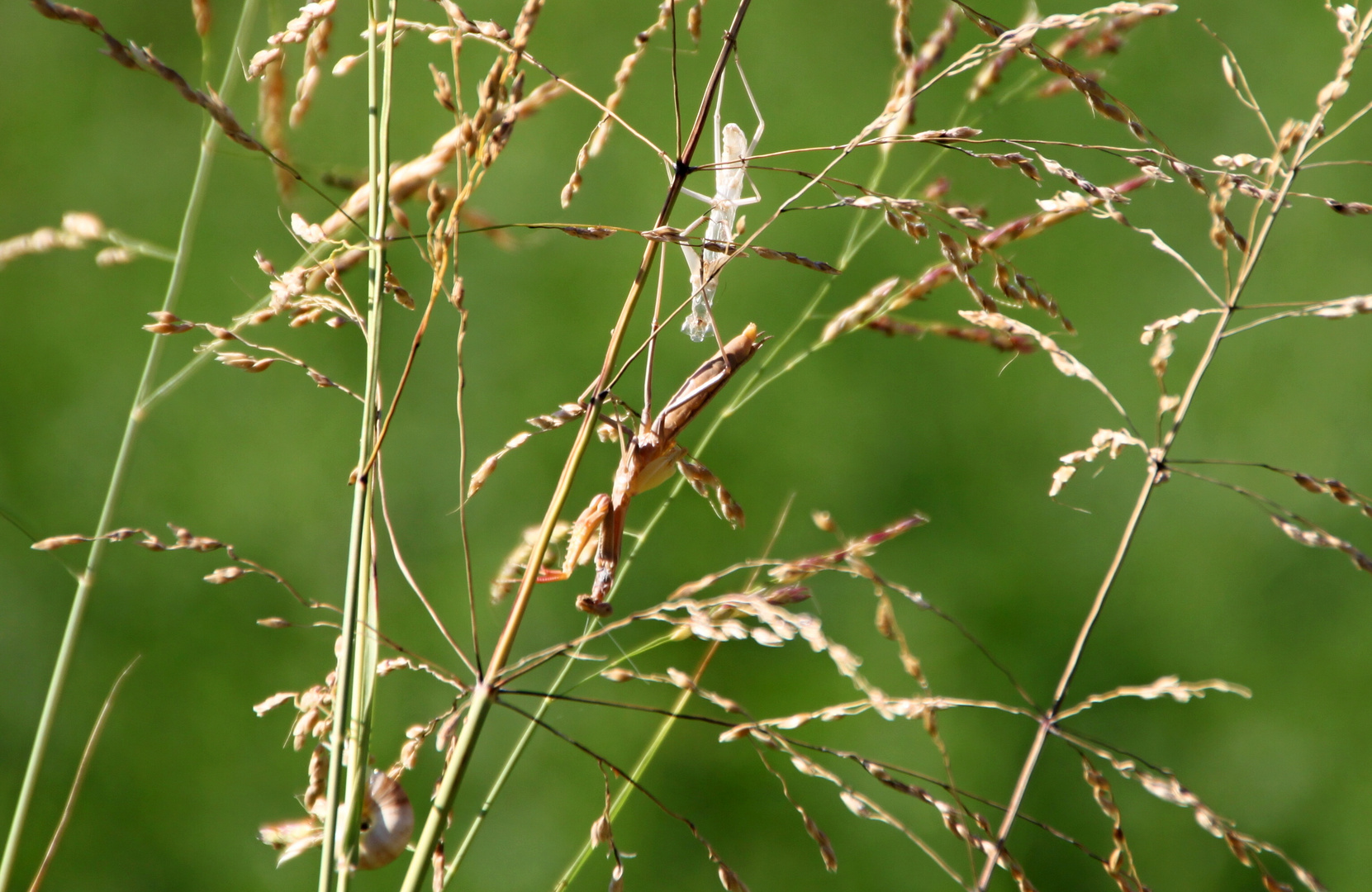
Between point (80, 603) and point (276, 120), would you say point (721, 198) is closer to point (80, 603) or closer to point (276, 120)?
point (276, 120)

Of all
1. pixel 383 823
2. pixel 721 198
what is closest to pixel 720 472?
pixel 721 198

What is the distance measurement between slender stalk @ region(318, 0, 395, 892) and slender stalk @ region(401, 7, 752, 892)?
0.02 m

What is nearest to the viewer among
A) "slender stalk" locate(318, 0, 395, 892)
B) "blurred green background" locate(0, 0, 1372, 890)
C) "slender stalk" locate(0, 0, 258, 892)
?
"slender stalk" locate(318, 0, 395, 892)

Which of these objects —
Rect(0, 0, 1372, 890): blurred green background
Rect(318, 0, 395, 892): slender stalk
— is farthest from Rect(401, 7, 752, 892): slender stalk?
Rect(0, 0, 1372, 890): blurred green background

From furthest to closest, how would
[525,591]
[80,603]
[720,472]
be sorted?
Answer: [720,472], [80,603], [525,591]

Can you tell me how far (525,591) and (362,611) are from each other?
0.05m

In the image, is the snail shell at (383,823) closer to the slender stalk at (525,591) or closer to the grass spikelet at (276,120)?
the slender stalk at (525,591)

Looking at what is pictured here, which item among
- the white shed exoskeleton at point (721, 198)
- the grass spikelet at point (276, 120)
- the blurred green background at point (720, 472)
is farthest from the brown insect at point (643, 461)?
the blurred green background at point (720, 472)

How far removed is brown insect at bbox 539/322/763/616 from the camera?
35 centimetres

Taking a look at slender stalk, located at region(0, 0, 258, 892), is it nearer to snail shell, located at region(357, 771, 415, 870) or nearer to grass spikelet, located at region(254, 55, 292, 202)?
grass spikelet, located at region(254, 55, 292, 202)

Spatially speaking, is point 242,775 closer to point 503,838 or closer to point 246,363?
point 503,838

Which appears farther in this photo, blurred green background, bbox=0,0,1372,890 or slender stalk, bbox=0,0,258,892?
blurred green background, bbox=0,0,1372,890

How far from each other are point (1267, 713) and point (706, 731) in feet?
2.29

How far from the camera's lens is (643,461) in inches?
14.1
